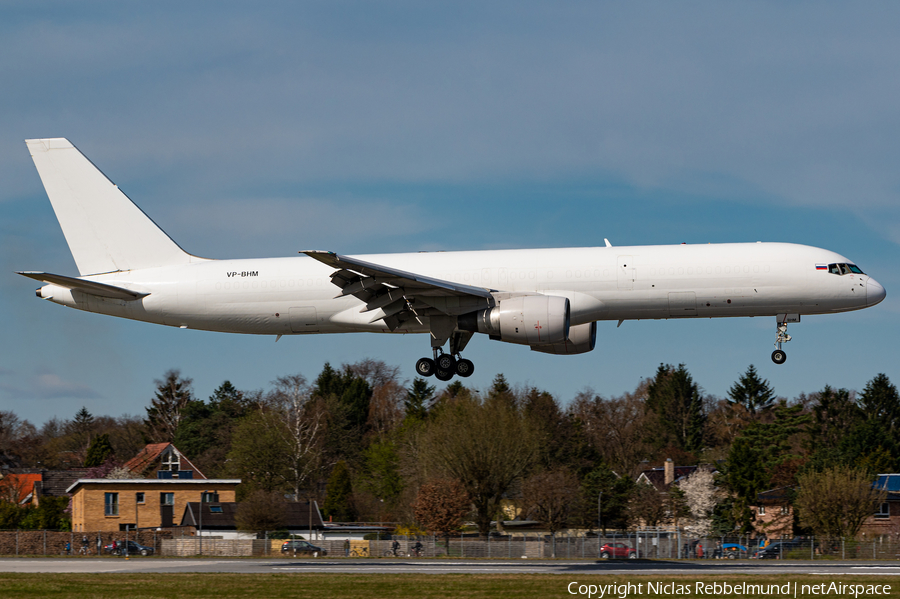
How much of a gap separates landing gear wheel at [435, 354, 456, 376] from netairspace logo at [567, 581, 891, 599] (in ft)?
31.4

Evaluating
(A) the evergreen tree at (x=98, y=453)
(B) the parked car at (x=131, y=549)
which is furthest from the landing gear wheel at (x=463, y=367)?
(A) the evergreen tree at (x=98, y=453)

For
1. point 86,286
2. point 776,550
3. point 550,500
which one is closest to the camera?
point 86,286

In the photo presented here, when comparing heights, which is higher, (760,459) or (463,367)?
(463,367)

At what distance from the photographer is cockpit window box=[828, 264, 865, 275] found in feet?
115

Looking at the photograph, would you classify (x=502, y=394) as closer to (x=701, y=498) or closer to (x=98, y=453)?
Result: (x=701, y=498)

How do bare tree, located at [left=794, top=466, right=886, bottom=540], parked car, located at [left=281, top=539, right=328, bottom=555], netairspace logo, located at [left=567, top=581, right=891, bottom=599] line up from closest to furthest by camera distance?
netairspace logo, located at [left=567, top=581, right=891, bottom=599] → parked car, located at [left=281, top=539, right=328, bottom=555] → bare tree, located at [left=794, top=466, right=886, bottom=540]

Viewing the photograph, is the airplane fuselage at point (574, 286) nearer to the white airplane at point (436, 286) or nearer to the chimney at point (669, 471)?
the white airplane at point (436, 286)

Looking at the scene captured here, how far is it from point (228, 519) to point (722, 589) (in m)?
53.1

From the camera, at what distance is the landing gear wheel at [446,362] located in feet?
123

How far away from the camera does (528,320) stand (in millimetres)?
34031

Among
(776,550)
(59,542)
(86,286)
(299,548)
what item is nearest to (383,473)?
(299,548)

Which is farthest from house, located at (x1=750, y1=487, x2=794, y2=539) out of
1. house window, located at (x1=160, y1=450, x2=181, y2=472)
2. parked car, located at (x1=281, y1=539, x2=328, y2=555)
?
house window, located at (x1=160, y1=450, x2=181, y2=472)

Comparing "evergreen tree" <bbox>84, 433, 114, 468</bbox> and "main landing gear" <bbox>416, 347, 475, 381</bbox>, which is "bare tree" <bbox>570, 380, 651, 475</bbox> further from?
"main landing gear" <bbox>416, 347, 475, 381</bbox>

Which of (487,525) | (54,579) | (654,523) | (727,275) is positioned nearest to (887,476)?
(654,523)
